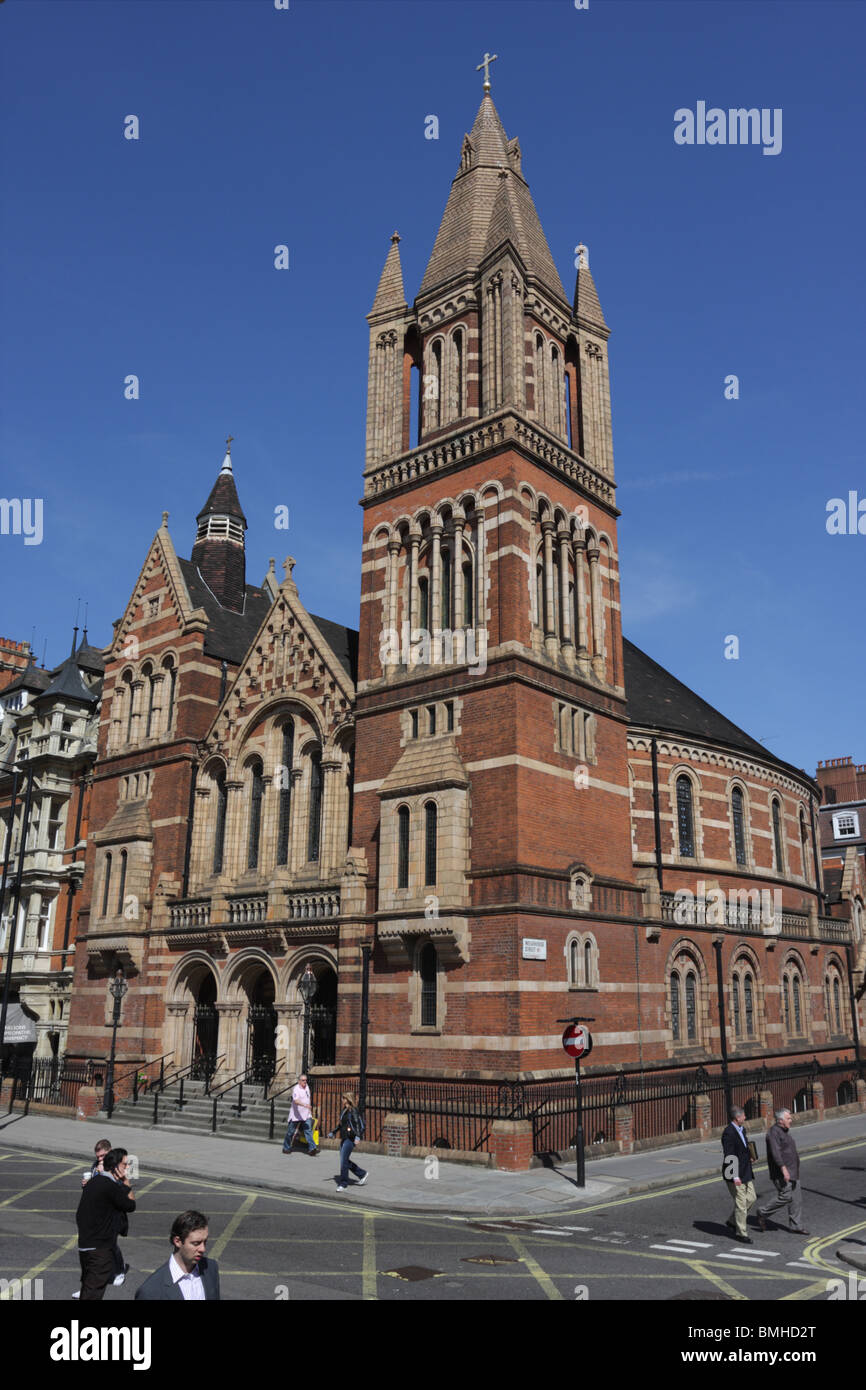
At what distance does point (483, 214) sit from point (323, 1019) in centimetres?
2536

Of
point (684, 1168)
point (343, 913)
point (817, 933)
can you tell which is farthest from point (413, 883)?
point (817, 933)

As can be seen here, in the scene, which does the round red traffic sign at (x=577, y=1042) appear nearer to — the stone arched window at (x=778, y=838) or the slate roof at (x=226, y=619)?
the slate roof at (x=226, y=619)

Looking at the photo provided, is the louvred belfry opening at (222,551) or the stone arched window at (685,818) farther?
the louvred belfry opening at (222,551)

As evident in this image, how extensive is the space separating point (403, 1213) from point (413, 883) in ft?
31.8

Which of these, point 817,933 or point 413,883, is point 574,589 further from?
point 817,933

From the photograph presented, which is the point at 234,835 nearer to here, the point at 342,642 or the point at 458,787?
the point at 342,642

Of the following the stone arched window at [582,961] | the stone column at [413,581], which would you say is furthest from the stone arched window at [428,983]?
the stone column at [413,581]

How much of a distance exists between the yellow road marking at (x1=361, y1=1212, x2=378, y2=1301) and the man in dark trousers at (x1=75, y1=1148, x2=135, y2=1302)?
3.26m

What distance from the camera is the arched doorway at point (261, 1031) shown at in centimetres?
3075

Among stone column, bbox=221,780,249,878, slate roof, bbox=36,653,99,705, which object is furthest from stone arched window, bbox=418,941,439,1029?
slate roof, bbox=36,653,99,705

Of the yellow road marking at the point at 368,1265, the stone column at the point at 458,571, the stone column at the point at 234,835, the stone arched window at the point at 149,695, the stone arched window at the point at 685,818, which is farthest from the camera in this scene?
the stone arched window at the point at 149,695

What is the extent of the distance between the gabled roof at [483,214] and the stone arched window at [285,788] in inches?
577

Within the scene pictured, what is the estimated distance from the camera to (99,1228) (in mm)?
8695

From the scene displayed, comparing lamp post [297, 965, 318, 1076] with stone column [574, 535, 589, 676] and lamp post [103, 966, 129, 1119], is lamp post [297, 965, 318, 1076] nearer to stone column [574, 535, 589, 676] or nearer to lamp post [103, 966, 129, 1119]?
lamp post [103, 966, 129, 1119]
